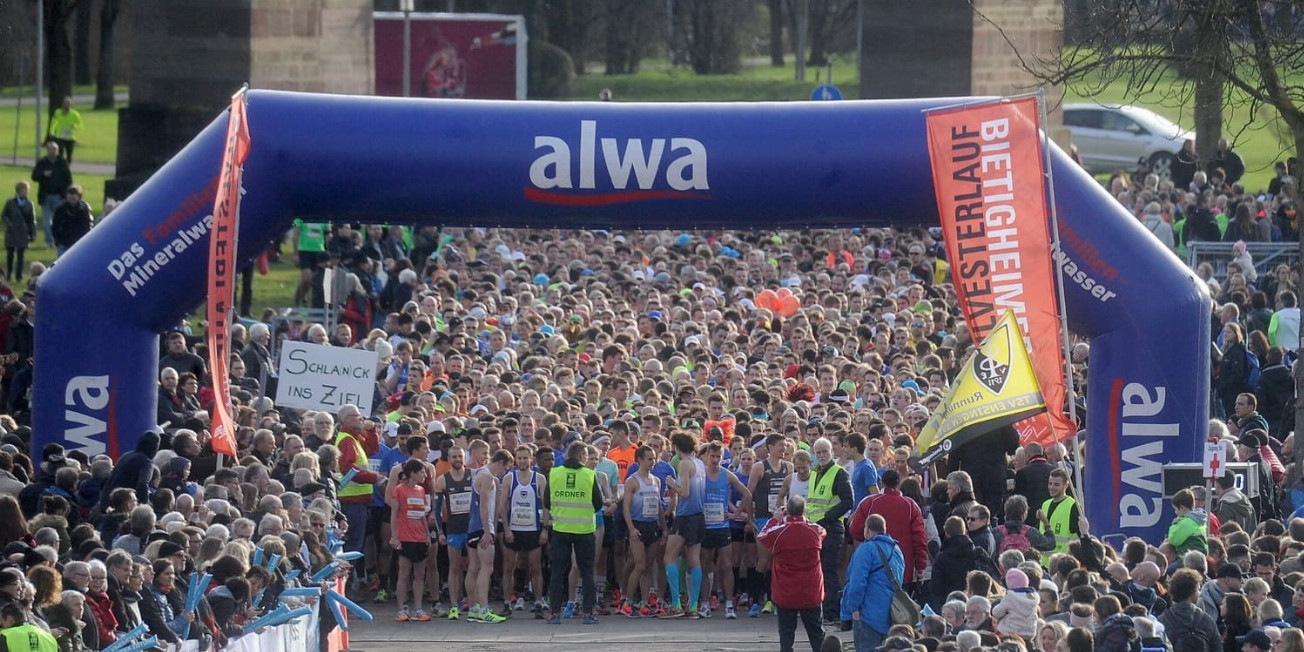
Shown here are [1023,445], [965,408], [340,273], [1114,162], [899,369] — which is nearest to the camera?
[965,408]

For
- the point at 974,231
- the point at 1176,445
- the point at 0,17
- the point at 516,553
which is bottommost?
the point at 516,553

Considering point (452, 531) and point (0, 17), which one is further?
point (0, 17)

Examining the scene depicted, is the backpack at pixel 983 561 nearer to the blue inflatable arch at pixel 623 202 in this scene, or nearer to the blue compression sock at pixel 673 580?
the blue inflatable arch at pixel 623 202

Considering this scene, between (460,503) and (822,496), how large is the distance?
9.20 ft

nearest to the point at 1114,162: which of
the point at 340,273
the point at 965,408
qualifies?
the point at 340,273

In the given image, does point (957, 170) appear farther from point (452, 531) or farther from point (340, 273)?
point (340, 273)

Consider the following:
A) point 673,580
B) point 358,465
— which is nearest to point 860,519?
point 673,580

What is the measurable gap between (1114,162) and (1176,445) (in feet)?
86.6

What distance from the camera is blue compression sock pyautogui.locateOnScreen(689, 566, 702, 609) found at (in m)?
15.1

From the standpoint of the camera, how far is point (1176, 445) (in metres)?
13.3

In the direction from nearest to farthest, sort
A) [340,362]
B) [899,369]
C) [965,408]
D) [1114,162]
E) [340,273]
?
[965,408]
[340,362]
[899,369]
[340,273]
[1114,162]

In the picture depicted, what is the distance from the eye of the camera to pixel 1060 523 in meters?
13.4

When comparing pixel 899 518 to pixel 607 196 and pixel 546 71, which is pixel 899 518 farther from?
pixel 546 71

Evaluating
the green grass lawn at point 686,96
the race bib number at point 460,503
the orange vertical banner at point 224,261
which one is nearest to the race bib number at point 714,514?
the race bib number at point 460,503
